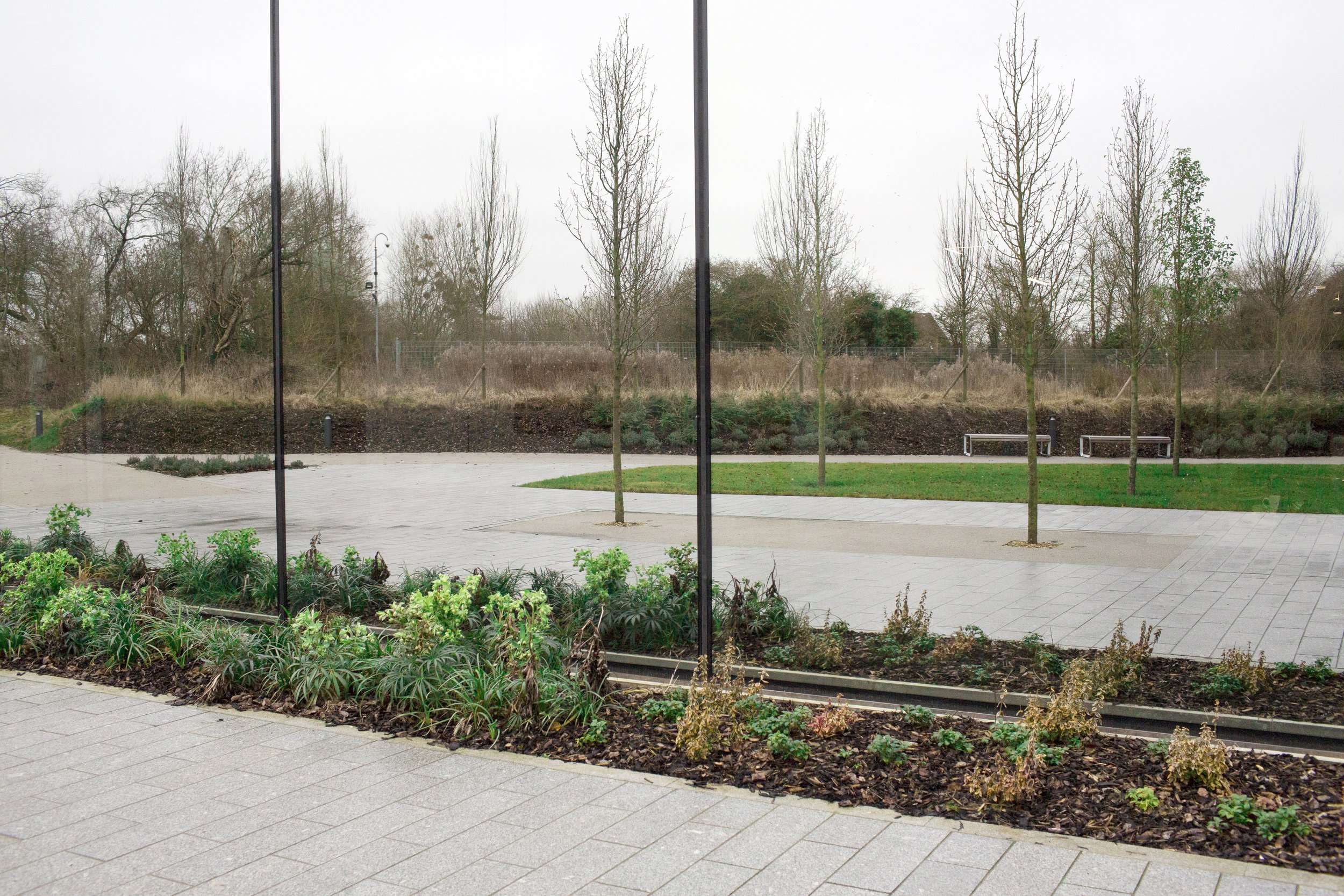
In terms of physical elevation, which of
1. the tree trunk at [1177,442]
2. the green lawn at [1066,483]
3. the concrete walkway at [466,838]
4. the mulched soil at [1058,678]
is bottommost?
the concrete walkway at [466,838]

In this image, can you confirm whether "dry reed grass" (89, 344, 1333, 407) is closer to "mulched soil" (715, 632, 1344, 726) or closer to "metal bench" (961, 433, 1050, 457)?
"metal bench" (961, 433, 1050, 457)

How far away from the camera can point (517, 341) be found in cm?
562

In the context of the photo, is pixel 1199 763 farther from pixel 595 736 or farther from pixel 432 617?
pixel 432 617

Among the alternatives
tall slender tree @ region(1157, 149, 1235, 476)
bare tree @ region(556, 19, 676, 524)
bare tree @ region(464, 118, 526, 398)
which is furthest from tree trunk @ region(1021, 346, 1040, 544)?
bare tree @ region(464, 118, 526, 398)

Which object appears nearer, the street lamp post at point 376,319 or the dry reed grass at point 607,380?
the dry reed grass at point 607,380

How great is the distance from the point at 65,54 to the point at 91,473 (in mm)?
2950

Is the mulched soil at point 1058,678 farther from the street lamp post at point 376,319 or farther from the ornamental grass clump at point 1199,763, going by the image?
the street lamp post at point 376,319

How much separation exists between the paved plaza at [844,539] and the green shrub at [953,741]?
3.05 feet

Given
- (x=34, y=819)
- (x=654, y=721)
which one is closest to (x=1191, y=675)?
(x=654, y=721)

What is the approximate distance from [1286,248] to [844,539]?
7.36 ft

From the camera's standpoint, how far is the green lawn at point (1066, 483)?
363cm

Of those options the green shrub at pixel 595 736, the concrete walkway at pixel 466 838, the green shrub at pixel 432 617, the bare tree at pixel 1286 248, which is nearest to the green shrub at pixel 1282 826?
the concrete walkway at pixel 466 838

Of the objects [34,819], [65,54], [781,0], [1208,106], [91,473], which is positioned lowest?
[34,819]

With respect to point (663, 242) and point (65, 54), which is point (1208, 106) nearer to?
point (663, 242)
